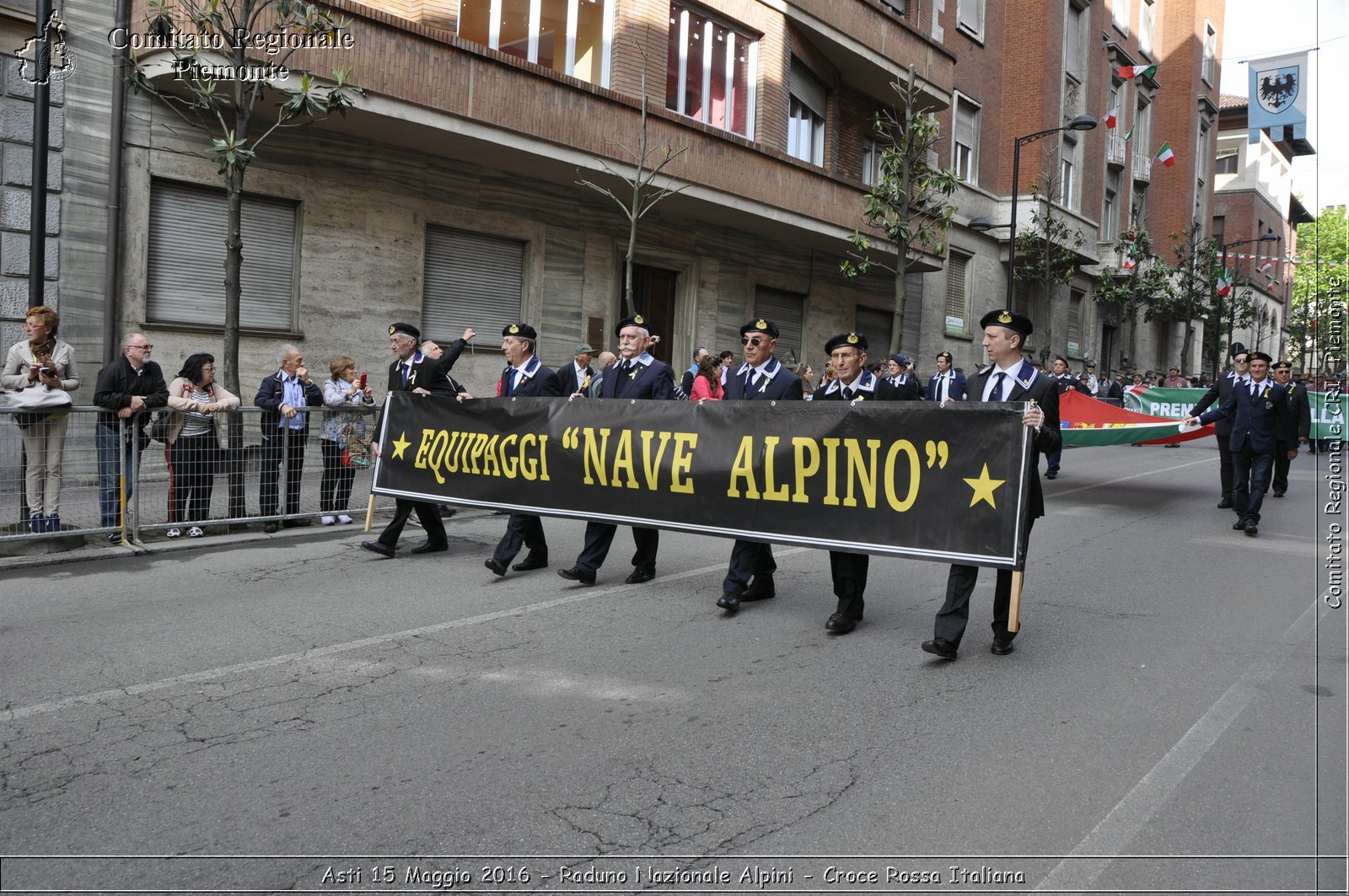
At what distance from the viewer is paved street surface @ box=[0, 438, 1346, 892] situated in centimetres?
327

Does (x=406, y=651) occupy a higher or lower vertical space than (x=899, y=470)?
lower

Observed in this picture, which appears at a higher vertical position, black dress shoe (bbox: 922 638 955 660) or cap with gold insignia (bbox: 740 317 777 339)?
cap with gold insignia (bbox: 740 317 777 339)

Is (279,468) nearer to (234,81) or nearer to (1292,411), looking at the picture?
(234,81)

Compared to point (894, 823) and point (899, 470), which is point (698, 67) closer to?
point (899, 470)

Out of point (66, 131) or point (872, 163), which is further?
point (872, 163)

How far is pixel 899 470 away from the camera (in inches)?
232

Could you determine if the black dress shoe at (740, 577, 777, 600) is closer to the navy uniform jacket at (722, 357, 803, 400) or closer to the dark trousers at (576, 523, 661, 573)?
the dark trousers at (576, 523, 661, 573)

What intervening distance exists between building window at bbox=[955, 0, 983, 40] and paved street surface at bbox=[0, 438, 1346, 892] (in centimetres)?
2537

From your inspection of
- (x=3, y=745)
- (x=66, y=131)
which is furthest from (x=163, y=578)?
(x=66, y=131)

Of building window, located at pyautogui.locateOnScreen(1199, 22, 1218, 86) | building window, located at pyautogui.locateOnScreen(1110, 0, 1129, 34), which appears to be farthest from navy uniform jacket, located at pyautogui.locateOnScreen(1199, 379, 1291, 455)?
building window, located at pyautogui.locateOnScreen(1199, 22, 1218, 86)

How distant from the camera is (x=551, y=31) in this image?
54.3 ft

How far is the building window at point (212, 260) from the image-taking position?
43.2 ft

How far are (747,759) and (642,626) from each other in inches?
86.7

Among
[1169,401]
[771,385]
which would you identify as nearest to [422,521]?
[771,385]
